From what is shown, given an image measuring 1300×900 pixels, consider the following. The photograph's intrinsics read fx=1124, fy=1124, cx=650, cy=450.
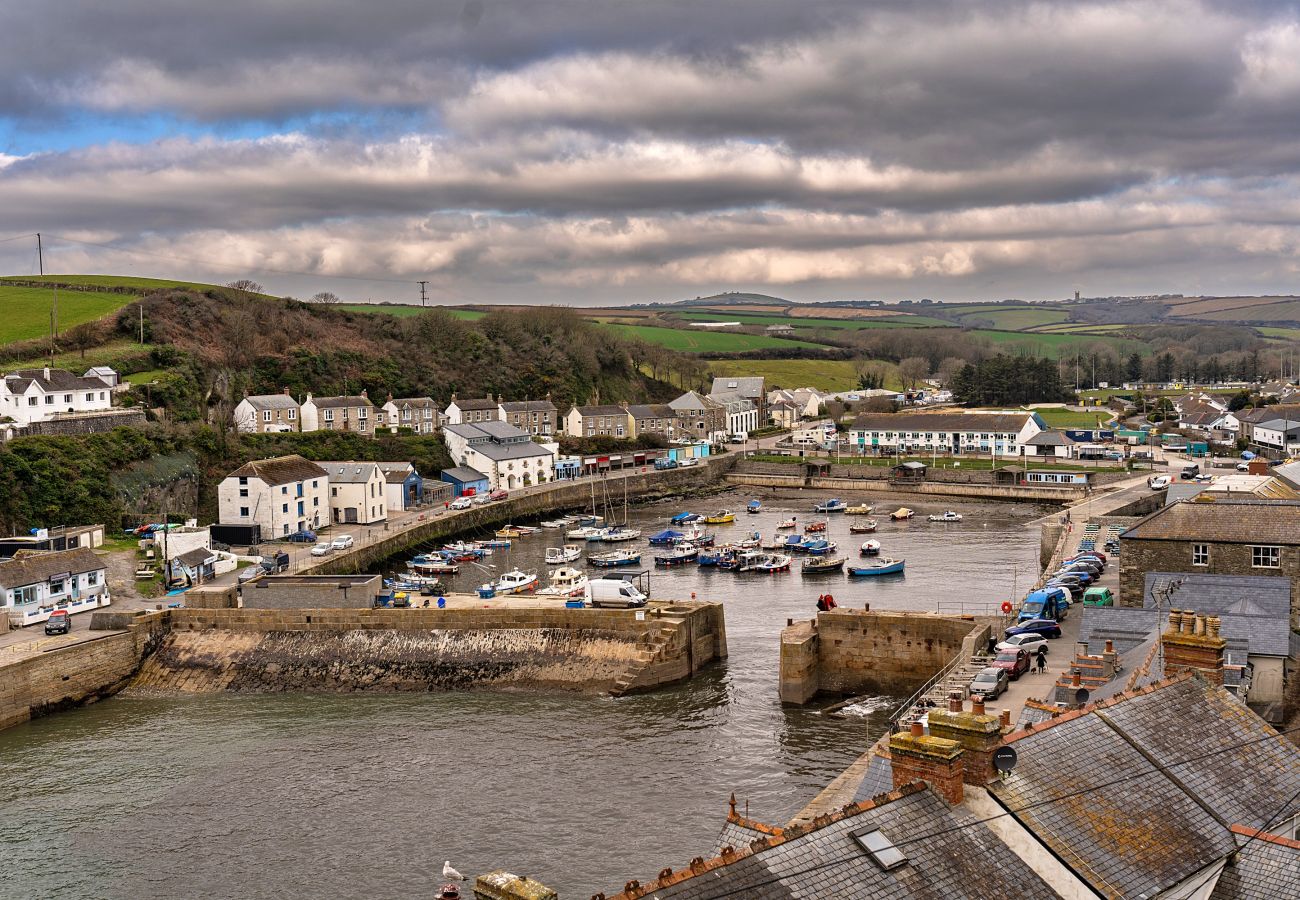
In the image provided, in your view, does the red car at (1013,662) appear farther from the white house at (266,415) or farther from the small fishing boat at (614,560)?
the white house at (266,415)

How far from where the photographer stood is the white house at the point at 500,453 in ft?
250

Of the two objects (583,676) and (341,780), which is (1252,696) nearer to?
(583,676)

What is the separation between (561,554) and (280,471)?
14336 mm

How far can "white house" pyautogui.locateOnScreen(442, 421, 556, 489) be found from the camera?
250 feet

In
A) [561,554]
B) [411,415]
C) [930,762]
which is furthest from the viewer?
[411,415]

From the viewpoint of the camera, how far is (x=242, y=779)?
991 inches

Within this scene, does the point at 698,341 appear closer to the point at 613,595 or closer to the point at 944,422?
the point at 944,422

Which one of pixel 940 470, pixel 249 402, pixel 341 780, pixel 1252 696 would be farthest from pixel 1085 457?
pixel 341 780

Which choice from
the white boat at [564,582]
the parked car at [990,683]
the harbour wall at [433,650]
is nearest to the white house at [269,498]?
the white boat at [564,582]

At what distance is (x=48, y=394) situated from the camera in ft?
199

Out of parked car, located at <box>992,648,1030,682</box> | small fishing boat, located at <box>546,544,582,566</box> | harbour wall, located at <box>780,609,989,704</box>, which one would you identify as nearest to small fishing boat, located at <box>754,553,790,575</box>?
small fishing boat, located at <box>546,544,582,566</box>

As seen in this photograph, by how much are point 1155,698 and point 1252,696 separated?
10.9m

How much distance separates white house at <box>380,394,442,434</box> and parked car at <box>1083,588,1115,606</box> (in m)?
61.7

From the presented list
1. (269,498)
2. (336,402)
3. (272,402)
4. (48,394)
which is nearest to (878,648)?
(269,498)
